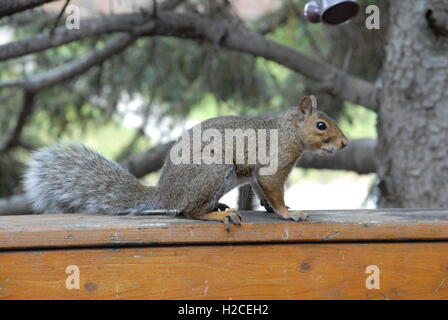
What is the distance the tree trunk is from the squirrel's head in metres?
0.76

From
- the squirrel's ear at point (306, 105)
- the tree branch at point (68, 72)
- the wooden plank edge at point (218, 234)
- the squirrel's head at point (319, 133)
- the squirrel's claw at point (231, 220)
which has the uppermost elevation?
the tree branch at point (68, 72)

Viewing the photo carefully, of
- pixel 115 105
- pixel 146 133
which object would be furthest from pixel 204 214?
pixel 146 133

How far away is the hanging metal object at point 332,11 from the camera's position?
1.82 metres

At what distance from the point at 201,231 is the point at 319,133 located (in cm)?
46

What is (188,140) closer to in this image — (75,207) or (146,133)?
(75,207)

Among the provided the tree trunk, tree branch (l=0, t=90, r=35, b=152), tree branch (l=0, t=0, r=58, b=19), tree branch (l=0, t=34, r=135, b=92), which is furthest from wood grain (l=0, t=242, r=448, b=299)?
tree branch (l=0, t=90, r=35, b=152)

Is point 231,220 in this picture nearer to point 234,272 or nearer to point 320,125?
point 234,272

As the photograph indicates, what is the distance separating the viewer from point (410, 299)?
1.36 m

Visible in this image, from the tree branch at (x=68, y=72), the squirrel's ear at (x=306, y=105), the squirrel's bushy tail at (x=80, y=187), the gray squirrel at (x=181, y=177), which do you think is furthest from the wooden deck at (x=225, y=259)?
the tree branch at (x=68, y=72)

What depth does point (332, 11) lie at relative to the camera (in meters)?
1.84

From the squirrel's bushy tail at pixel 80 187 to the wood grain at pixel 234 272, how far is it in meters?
0.33

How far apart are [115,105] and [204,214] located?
6.20 ft

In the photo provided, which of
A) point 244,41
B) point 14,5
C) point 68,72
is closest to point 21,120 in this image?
point 68,72

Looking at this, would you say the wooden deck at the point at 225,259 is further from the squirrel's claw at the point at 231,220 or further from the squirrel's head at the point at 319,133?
the squirrel's head at the point at 319,133
